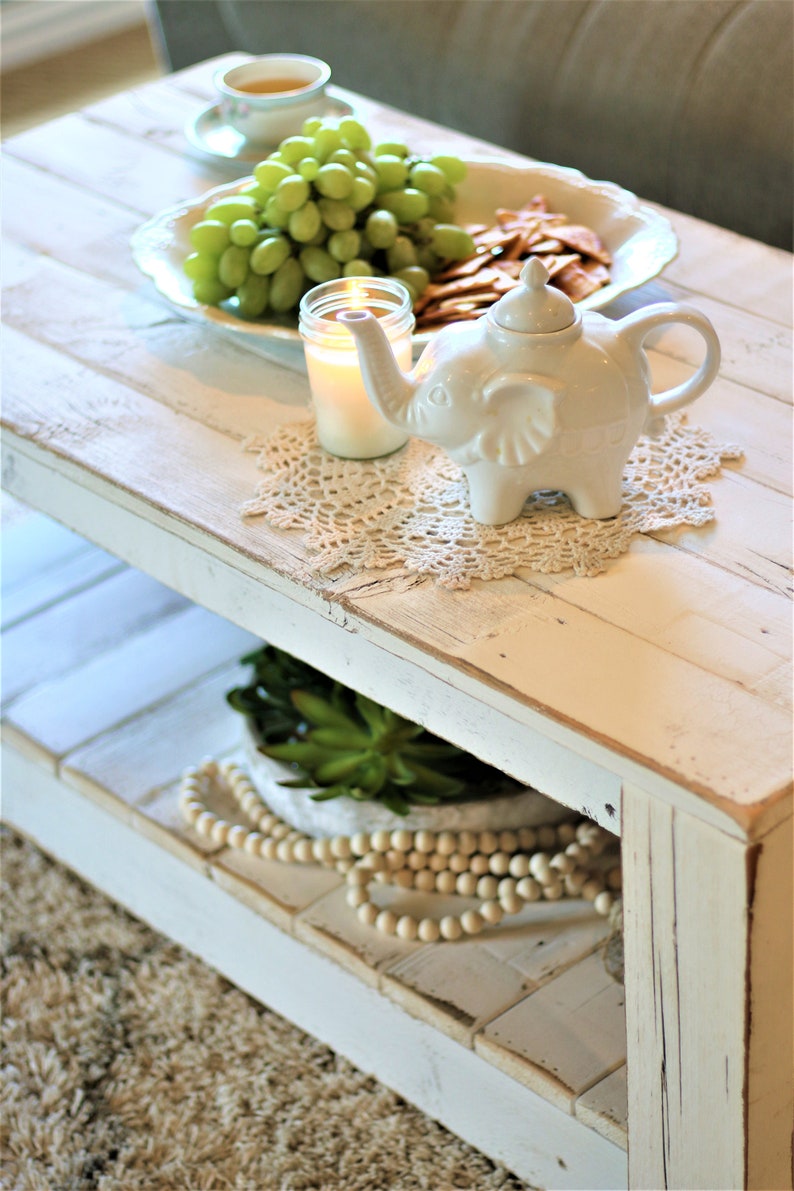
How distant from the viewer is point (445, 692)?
0.85 m

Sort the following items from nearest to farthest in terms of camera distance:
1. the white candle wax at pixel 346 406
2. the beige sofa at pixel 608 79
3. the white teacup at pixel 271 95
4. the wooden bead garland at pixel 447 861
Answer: the white candle wax at pixel 346 406 → the wooden bead garland at pixel 447 861 → the white teacup at pixel 271 95 → the beige sofa at pixel 608 79

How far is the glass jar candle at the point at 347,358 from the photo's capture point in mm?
980

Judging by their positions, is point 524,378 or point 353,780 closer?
point 524,378

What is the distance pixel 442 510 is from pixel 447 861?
36 centimetres

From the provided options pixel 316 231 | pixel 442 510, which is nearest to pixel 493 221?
pixel 316 231

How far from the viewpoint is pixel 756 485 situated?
3.22 ft

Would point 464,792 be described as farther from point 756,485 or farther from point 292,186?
point 292,186

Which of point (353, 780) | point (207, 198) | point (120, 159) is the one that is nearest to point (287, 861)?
point (353, 780)

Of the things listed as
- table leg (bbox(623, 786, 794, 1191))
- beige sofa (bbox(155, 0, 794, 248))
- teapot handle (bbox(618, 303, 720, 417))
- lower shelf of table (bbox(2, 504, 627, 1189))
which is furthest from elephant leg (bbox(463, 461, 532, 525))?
beige sofa (bbox(155, 0, 794, 248))

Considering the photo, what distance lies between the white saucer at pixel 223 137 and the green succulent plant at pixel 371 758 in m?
0.63

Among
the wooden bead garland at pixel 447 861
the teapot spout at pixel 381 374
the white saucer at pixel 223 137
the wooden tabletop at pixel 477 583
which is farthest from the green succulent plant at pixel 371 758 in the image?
the white saucer at pixel 223 137

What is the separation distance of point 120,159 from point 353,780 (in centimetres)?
83

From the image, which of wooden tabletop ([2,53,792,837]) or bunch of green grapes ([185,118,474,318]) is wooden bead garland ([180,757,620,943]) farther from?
bunch of green grapes ([185,118,474,318])

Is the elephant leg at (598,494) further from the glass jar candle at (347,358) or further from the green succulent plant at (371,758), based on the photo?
the green succulent plant at (371,758)
